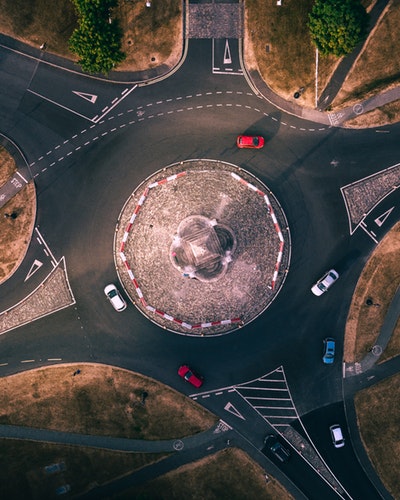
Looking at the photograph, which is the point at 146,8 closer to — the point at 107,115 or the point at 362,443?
the point at 107,115

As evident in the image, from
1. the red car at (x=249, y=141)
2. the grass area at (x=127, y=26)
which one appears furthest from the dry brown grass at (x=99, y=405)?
the grass area at (x=127, y=26)

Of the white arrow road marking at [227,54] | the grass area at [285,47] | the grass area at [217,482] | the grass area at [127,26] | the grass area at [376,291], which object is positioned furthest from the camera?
the grass area at [376,291]

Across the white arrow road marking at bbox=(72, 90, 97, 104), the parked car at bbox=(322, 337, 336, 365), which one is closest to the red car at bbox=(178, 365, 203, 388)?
the parked car at bbox=(322, 337, 336, 365)

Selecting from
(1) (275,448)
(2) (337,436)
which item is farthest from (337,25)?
(1) (275,448)

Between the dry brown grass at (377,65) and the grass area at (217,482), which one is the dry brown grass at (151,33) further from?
the grass area at (217,482)

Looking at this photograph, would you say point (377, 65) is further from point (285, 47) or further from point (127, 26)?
point (127, 26)
